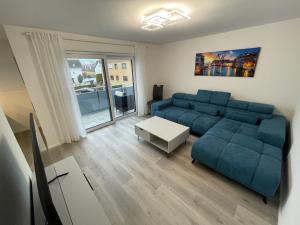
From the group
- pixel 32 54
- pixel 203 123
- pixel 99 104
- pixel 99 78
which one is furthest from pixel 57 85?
pixel 203 123

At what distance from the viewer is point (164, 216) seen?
4.80 feet

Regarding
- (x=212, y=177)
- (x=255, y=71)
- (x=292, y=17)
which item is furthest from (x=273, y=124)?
(x=292, y=17)

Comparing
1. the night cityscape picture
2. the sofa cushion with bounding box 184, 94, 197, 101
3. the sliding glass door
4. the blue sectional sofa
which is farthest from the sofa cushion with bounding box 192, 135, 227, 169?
the sliding glass door

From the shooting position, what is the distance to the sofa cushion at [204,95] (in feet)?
11.0

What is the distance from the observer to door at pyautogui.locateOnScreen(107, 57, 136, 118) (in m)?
3.72

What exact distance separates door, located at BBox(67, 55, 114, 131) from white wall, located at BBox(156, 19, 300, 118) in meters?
2.51

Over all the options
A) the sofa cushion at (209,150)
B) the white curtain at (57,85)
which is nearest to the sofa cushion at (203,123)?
the sofa cushion at (209,150)

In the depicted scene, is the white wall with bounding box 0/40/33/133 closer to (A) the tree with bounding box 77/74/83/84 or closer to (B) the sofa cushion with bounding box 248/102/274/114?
(A) the tree with bounding box 77/74/83/84

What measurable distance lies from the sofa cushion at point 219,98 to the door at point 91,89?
9.09 feet

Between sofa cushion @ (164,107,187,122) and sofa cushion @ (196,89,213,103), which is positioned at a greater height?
sofa cushion @ (196,89,213,103)

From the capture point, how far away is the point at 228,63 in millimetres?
3070

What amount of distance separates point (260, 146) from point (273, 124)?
2.03ft

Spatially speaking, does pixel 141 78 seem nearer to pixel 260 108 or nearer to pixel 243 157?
pixel 260 108

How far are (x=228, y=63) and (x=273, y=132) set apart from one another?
185cm
